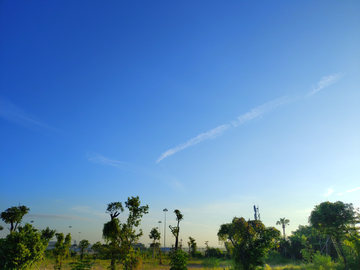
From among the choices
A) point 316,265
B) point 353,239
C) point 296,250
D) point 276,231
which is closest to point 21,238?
point 276,231

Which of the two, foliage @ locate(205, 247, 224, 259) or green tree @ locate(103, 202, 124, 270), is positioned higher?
green tree @ locate(103, 202, 124, 270)

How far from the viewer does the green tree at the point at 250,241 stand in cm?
1702

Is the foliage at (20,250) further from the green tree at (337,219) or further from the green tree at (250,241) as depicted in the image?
the green tree at (337,219)

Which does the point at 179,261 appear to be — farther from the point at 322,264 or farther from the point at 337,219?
the point at 337,219

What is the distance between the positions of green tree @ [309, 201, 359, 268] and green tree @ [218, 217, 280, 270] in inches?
408

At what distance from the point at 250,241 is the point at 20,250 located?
18570 mm

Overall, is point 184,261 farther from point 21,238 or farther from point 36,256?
point 21,238

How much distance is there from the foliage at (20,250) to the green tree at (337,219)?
28549mm

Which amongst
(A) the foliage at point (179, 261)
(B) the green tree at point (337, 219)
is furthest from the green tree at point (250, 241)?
(B) the green tree at point (337, 219)

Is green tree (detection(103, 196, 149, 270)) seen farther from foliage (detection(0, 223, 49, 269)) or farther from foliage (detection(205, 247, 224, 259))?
foliage (detection(205, 247, 224, 259))

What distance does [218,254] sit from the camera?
192 ft

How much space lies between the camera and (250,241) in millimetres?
17438

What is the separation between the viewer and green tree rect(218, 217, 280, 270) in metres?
17.0

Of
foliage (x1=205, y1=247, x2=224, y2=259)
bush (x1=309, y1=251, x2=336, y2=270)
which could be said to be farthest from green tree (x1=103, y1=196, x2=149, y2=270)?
foliage (x1=205, y1=247, x2=224, y2=259)
